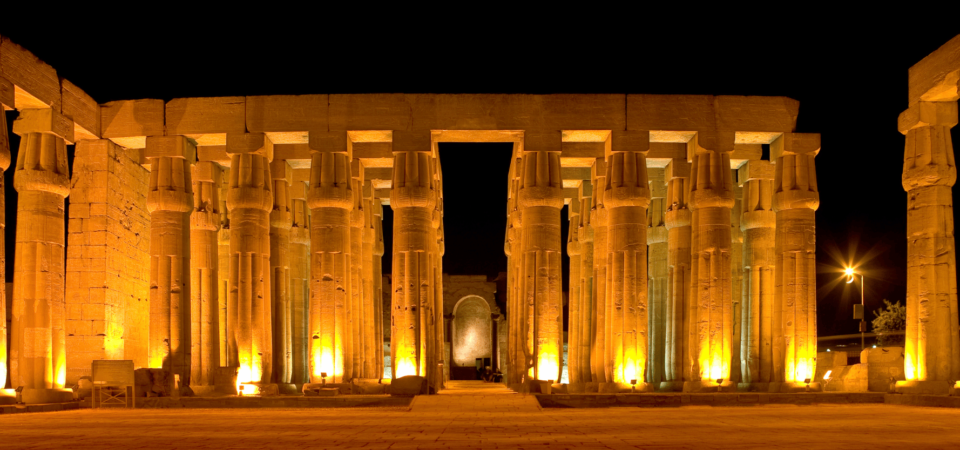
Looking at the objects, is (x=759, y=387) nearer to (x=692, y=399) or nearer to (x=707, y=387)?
(x=707, y=387)

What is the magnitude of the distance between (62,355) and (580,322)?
62.9 ft

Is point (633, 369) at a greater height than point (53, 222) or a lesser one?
lesser

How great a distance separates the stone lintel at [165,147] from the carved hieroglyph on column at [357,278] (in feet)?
20.9

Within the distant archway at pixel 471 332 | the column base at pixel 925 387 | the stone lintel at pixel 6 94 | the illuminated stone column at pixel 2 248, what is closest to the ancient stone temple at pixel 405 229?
the stone lintel at pixel 6 94

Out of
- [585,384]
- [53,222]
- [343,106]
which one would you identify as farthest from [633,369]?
[53,222]

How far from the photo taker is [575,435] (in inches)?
621

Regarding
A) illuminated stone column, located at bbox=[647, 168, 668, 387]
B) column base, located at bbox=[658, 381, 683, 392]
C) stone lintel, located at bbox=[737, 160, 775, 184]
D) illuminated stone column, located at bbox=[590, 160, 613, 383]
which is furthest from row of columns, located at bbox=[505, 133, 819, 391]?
illuminated stone column, located at bbox=[647, 168, 668, 387]

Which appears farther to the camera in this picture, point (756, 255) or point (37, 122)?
point (756, 255)

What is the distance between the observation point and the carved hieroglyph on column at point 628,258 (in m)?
30.4

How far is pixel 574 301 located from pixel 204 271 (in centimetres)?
1460

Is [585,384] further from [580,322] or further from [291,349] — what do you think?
[291,349]

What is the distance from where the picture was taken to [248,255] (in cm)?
3106

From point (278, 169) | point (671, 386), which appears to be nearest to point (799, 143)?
point (671, 386)

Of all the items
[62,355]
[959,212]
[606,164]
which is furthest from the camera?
[959,212]
